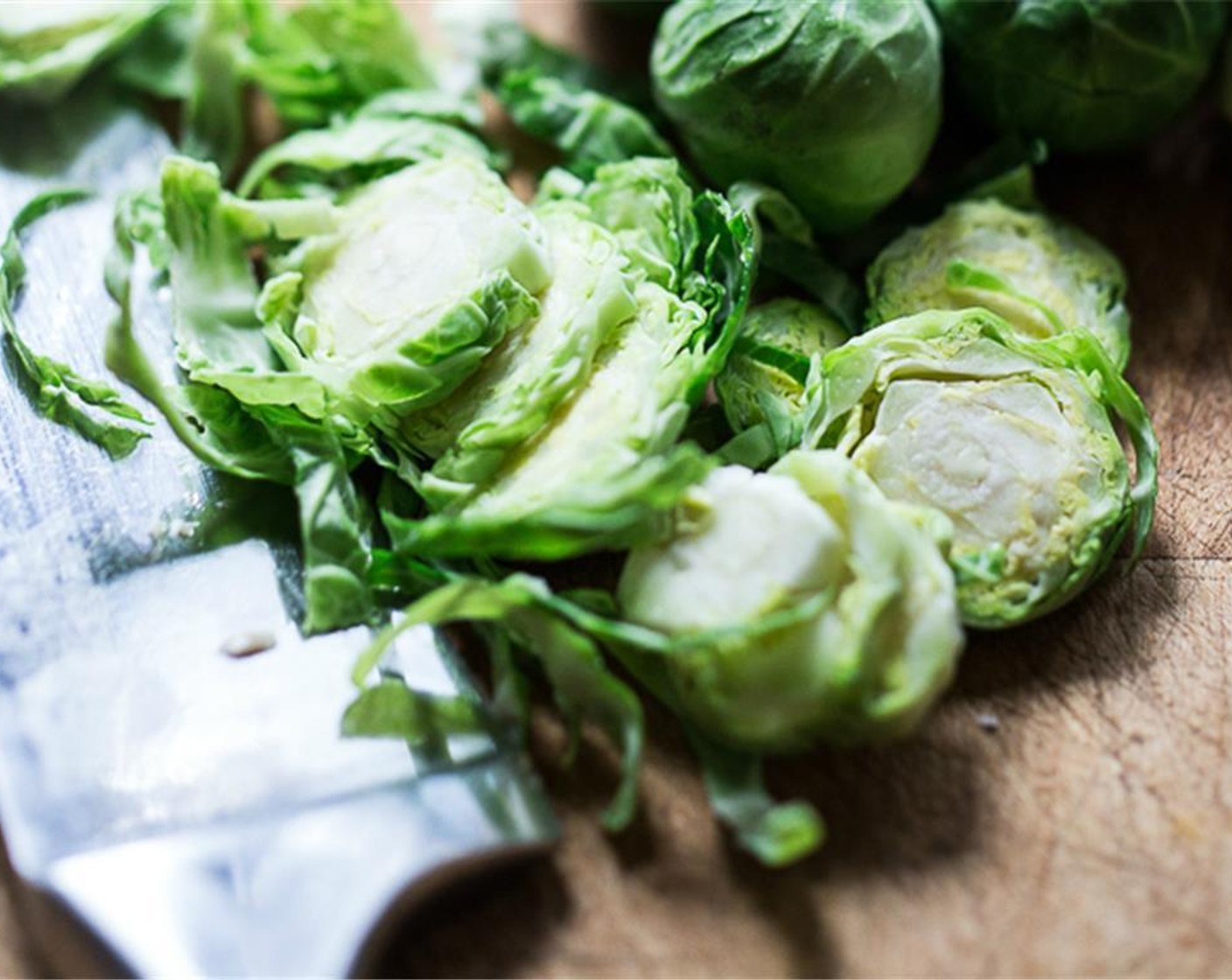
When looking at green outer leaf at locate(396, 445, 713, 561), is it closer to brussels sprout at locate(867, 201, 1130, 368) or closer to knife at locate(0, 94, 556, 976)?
knife at locate(0, 94, 556, 976)

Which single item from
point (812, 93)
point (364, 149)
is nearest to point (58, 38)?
point (364, 149)

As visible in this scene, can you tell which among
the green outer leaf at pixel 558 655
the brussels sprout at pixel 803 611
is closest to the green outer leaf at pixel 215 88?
the green outer leaf at pixel 558 655

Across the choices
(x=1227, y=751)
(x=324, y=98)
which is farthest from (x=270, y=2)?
(x=1227, y=751)

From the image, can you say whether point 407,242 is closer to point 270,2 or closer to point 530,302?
point 530,302

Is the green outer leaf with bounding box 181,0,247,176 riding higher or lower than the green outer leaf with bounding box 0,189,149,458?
higher

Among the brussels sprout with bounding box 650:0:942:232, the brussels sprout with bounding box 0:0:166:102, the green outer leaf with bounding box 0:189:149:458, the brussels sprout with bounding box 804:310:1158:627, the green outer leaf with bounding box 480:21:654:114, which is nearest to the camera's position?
the brussels sprout with bounding box 804:310:1158:627

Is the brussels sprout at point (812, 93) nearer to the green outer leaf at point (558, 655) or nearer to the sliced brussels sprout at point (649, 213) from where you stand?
the sliced brussels sprout at point (649, 213)

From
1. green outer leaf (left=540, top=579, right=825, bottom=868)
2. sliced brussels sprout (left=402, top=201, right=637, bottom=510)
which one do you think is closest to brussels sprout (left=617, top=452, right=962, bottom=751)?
green outer leaf (left=540, top=579, right=825, bottom=868)
